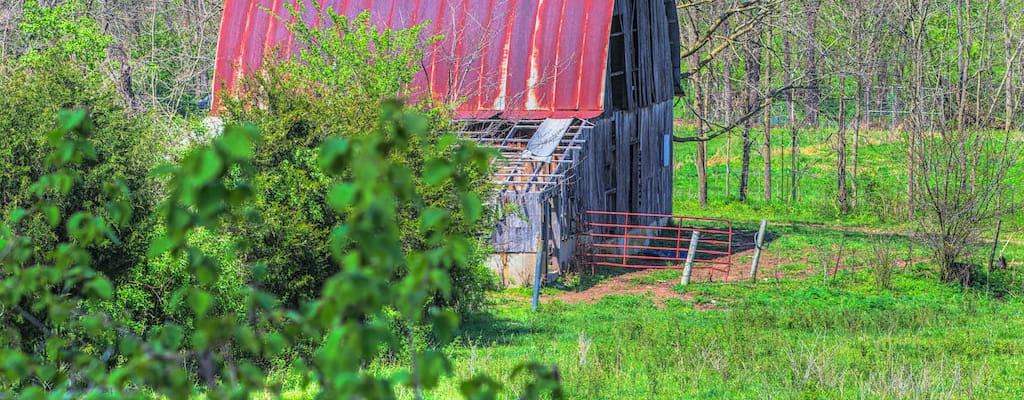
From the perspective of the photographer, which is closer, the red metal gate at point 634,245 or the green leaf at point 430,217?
the green leaf at point 430,217

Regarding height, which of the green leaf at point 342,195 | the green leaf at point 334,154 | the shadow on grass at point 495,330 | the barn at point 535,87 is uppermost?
the barn at point 535,87

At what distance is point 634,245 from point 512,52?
4762 mm

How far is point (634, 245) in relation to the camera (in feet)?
75.4

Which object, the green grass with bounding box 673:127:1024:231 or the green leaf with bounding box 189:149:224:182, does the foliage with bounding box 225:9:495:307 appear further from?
the green grass with bounding box 673:127:1024:231

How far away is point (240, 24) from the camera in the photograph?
2461cm

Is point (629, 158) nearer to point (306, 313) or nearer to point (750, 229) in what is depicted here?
point (750, 229)

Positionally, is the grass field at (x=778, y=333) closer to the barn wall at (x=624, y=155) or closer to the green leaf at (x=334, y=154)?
the barn wall at (x=624, y=155)

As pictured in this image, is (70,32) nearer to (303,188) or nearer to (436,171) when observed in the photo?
(303,188)

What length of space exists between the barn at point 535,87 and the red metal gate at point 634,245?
37 centimetres

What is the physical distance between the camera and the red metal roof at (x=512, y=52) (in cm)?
2208

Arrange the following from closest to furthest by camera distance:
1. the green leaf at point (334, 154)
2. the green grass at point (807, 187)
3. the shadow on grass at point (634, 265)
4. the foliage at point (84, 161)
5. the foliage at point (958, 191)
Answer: the green leaf at point (334, 154), the foliage at point (84, 161), the foliage at point (958, 191), the shadow on grass at point (634, 265), the green grass at point (807, 187)

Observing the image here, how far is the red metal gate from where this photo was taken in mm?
21016

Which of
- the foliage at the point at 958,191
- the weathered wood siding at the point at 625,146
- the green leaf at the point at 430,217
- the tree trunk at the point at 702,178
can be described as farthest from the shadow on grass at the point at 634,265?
the green leaf at the point at 430,217

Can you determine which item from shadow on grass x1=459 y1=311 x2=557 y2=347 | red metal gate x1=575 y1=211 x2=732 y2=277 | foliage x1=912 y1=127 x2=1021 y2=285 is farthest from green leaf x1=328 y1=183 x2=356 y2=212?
foliage x1=912 y1=127 x2=1021 y2=285
